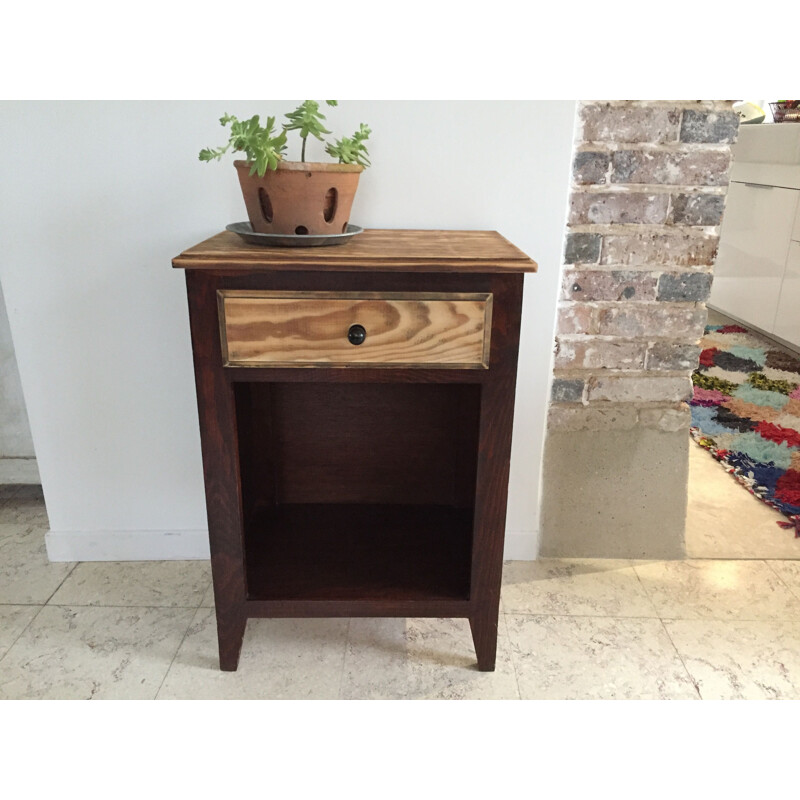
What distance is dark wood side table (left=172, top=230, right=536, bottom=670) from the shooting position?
107 cm

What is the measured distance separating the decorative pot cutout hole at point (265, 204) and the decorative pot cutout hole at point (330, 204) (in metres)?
0.09

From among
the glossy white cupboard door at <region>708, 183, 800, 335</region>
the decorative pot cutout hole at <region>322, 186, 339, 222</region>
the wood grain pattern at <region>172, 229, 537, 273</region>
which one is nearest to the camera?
the wood grain pattern at <region>172, 229, 537, 273</region>

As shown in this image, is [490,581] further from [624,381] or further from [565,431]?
[624,381]

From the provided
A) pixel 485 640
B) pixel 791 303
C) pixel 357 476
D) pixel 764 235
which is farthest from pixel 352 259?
pixel 764 235

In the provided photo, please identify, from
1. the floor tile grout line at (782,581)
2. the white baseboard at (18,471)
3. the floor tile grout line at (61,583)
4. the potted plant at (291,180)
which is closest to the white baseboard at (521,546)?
the floor tile grout line at (782,581)

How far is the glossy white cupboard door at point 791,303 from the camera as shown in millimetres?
3172

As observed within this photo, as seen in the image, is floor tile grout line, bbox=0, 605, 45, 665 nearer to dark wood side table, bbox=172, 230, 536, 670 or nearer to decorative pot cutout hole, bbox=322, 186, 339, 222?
dark wood side table, bbox=172, 230, 536, 670

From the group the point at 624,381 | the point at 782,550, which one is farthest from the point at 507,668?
the point at 782,550

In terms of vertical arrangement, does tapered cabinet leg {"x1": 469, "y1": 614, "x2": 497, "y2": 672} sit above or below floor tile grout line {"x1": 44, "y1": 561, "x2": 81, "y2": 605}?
above

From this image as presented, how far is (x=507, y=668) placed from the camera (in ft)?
4.33

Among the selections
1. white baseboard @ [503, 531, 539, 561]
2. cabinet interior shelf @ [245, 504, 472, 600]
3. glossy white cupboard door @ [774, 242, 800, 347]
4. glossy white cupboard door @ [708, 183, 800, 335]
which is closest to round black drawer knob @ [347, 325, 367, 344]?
cabinet interior shelf @ [245, 504, 472, 600]

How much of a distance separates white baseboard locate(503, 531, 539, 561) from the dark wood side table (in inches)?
7.9

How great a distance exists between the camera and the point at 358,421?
60.1 inches
